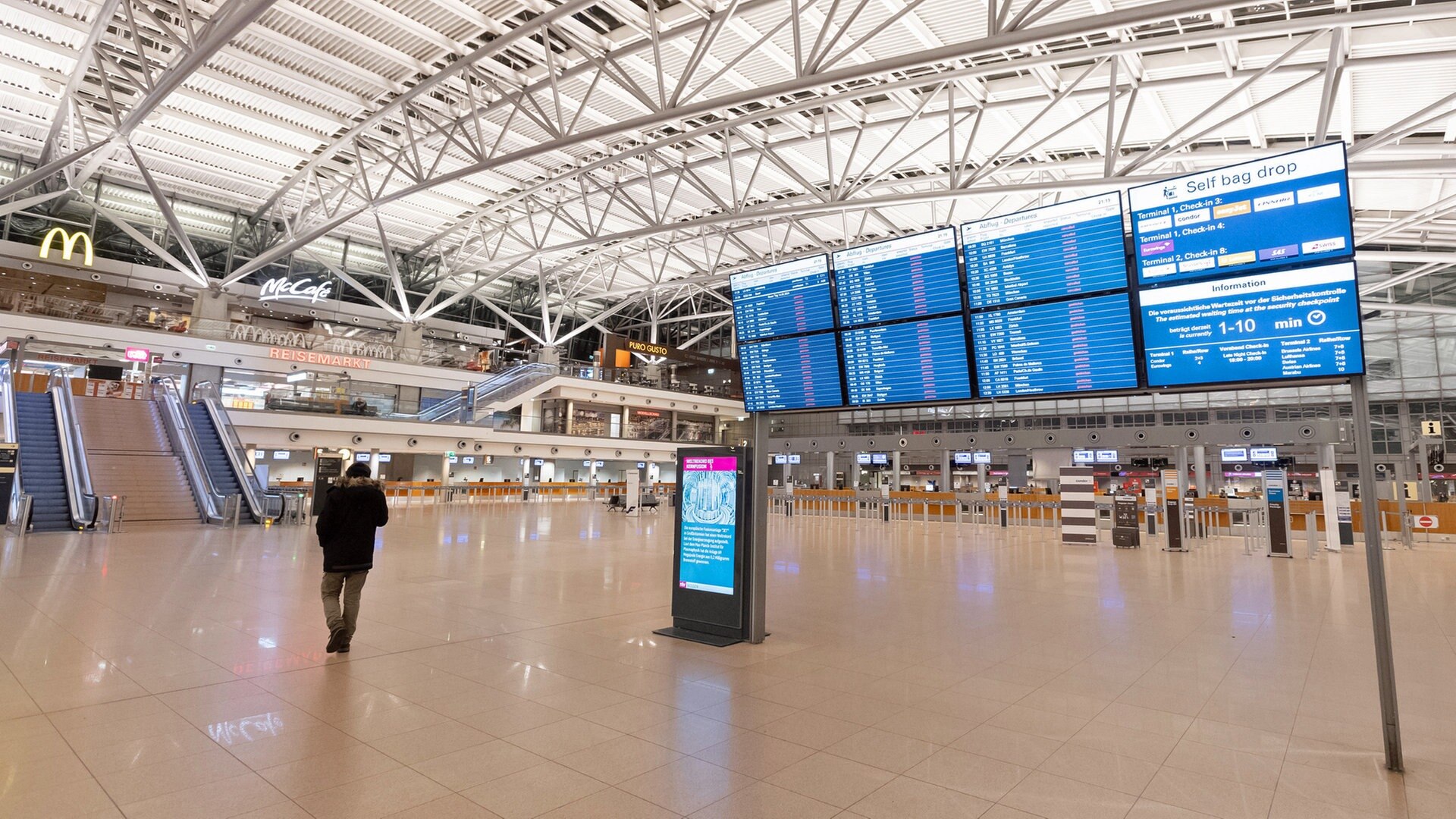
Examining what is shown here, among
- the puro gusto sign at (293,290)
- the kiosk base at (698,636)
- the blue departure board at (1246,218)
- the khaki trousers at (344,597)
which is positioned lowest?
the kiosk base at (698,636)

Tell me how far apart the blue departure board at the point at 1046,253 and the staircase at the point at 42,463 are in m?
16.5

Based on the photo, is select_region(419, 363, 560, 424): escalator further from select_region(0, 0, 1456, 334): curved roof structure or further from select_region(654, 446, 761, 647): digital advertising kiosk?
select_region(654, 446, 761, 647): digital advertising kiosk

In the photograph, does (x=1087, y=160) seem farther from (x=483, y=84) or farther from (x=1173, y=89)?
(x=483, y=84)

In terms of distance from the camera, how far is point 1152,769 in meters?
3.44

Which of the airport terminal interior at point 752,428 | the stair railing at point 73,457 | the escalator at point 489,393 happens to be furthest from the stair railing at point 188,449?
the escalator at point 489,393

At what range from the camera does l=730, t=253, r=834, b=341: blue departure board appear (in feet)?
22.4

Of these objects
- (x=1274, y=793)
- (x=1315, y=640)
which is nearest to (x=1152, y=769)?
(x=1274, y=793)

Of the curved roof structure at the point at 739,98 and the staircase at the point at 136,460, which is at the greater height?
the curved roof structure at the point at 739,98

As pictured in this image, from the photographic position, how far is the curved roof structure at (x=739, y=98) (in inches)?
526

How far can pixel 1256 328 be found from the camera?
4.46 metres

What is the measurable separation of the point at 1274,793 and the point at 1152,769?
0.49 metres

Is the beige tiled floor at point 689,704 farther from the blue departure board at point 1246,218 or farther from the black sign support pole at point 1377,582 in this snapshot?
the blue departure board at point 1246,218

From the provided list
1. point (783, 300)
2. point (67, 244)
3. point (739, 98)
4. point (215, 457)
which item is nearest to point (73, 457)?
point (215, 457)

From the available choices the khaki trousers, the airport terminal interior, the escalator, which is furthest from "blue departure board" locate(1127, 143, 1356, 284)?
the escalator
